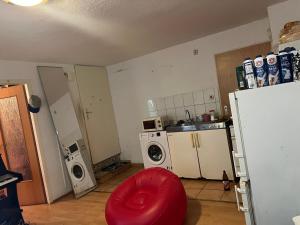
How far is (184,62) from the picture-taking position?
4098 millimetres

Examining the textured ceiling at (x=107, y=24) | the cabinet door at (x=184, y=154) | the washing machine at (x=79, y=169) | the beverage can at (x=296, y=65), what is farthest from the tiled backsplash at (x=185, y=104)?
the beverage can at (x=296, y=65)

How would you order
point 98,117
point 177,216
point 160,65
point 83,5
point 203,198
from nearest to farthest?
point 83,5
point 177,216
point 203,198
point 160,65
point 98,117

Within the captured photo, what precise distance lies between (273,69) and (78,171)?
3.38m

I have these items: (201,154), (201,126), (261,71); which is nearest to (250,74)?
(261,71)

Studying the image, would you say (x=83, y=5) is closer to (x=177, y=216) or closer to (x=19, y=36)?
(x=19, y=36)

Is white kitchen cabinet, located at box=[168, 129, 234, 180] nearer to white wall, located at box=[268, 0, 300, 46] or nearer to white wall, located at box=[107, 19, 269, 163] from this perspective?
white wall, located at box=[107, 19, 269, 163]

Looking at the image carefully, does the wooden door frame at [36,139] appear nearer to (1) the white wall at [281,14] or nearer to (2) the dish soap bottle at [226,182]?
(2) the dish soap bottle at [226,182]

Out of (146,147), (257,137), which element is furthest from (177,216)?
(146,147)

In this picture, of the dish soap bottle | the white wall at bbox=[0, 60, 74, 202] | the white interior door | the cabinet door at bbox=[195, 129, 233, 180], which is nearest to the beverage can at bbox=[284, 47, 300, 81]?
the cabinet door at bbox=[195, 129, 233, 180]

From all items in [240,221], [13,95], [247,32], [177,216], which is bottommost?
[240,221]

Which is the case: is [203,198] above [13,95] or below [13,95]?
below

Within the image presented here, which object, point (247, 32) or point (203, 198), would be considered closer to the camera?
point (203, 198)

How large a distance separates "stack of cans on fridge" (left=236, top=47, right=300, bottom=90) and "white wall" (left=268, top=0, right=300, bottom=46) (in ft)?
4.77

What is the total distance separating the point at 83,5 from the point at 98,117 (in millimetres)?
2862
